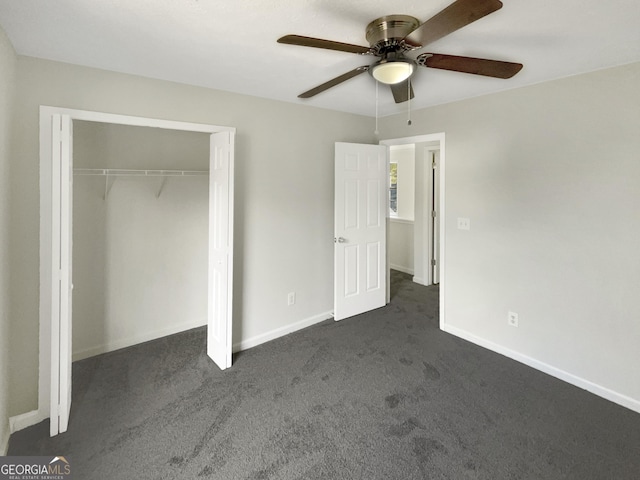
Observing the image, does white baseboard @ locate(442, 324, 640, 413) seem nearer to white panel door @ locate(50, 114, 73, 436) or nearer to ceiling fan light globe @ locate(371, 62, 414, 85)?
ceiling fan light globe @ locate(371, 62, 414, 85)

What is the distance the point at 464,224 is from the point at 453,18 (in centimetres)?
230

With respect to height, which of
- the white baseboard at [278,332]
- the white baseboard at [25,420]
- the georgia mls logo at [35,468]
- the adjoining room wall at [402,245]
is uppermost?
the adjoining room wall at [402,245]

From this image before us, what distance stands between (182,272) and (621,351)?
3.84 m

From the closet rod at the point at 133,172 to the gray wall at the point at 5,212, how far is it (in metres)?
0.83

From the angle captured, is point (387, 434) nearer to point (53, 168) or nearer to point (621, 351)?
point (621, 351)

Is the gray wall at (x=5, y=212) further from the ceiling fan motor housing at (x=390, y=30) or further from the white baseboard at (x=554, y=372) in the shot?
the white baseboard at (x=554, y=372)

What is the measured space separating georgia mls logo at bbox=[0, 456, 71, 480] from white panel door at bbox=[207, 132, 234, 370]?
1155 mm

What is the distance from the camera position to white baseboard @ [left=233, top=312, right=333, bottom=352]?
3.07 meters

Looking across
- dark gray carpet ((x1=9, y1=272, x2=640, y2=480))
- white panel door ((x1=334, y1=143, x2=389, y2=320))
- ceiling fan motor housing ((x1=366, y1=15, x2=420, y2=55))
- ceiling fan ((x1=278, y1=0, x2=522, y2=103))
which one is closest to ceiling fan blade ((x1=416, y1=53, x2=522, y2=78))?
ceiling fan ((x1=278, y1=0, x2=522, y2=103))

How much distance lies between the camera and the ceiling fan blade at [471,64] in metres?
1.62

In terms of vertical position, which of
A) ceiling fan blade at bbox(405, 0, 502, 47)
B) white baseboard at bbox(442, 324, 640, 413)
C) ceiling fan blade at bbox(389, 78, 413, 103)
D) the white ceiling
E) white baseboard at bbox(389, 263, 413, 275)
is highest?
the white ceiling

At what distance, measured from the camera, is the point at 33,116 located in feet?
6.66

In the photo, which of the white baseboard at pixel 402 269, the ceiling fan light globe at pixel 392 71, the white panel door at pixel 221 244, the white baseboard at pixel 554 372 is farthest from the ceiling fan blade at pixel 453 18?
the white baseboard at pixel 402 269

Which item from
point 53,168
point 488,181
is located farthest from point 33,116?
point 488,181
